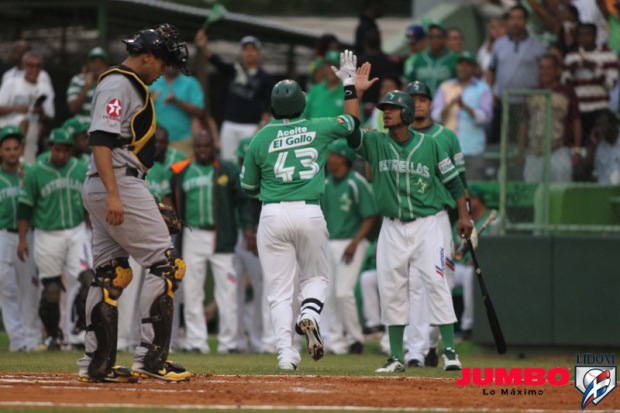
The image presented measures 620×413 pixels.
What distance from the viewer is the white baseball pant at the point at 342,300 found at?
15.7m

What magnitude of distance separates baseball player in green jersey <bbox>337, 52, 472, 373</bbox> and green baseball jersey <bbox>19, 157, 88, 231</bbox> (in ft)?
16.6

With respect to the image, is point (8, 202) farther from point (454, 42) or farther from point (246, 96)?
point (454, 42)

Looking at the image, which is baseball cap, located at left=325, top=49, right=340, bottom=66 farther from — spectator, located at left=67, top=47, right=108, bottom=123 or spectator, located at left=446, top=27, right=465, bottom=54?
spectator, located at left=67, top=47, right=108, bottom=123

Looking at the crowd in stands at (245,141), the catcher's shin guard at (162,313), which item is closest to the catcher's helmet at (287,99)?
the catcher's shin guard at (162,313)

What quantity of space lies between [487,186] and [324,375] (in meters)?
6.40

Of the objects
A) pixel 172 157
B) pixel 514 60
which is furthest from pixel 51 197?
pixel 514 60

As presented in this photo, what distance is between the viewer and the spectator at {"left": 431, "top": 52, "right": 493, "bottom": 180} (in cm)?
1669

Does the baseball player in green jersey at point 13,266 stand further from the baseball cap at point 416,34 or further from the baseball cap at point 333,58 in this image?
the baseball cap at point 416,34

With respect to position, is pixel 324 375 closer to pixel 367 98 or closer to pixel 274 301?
pixel 274 301

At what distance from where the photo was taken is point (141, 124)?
8.85 m

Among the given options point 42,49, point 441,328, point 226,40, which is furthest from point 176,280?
point 226,40

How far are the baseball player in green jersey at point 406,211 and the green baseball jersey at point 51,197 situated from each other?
5.07 metres

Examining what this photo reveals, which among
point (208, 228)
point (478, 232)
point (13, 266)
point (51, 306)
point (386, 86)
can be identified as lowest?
point (51, 306)

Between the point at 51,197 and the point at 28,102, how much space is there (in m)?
2.75
